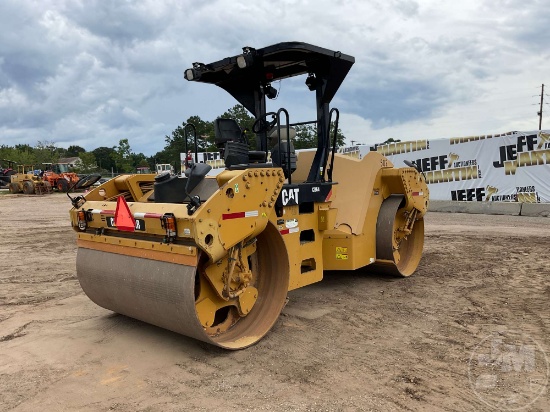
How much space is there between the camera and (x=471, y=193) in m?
15.3

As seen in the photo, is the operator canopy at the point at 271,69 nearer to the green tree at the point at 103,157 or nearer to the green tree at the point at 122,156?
the green tree at the point at 122,156

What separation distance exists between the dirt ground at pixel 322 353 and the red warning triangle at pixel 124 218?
3.29ft

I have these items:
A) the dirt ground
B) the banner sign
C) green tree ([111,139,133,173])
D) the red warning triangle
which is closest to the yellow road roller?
the red warning triangle

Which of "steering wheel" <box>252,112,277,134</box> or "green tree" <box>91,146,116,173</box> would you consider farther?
"green tree" <box>91,146,116,173</box>

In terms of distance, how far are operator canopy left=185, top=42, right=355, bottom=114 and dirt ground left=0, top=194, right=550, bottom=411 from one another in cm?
236

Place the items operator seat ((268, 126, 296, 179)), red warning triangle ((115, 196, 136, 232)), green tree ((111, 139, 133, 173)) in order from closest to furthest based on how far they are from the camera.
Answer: red warning triangle ((115, 196, 136, 232)) → operator seat ((268, 126, 296, 179)) → green tree ((111, 139, 133, 173))

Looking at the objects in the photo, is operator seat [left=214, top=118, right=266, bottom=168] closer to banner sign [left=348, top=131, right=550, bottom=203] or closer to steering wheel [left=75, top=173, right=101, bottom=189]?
steering wheel [left=75, top=173, right=101, bottom=189]

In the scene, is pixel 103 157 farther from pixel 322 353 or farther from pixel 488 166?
pixel 322 353

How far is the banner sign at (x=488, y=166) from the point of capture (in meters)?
13.8

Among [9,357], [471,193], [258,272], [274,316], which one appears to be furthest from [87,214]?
[471,193]

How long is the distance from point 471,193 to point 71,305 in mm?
13152
